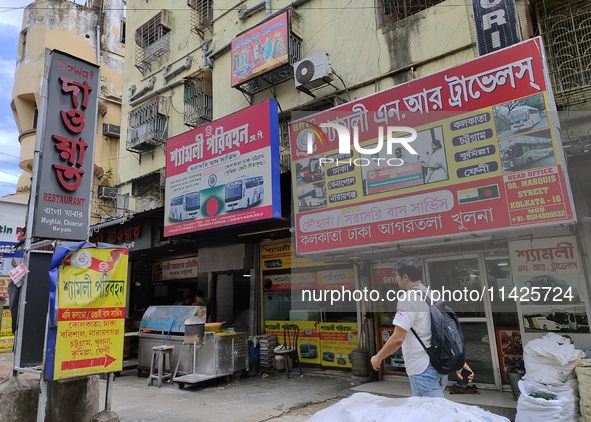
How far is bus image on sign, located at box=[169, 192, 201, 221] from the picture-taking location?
400 inches

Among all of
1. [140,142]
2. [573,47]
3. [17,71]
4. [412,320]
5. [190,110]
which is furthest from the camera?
[17,71]

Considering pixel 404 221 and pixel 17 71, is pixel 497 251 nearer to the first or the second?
pixel 404 221

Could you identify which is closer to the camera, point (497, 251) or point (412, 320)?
point (412, 320)

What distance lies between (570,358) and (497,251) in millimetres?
2458

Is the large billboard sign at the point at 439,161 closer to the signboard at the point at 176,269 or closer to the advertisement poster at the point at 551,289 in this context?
the advertisement poster at the point at 551,289

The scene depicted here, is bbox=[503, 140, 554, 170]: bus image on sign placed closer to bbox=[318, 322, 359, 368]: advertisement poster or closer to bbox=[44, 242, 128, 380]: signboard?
bbox=[318, 322, 359, 368]: advertisement poster

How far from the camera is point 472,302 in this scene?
7.76 m

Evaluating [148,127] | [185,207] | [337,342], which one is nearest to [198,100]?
[148,127]

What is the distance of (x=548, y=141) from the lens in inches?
216

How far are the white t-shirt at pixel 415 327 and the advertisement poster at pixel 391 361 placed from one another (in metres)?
5.11

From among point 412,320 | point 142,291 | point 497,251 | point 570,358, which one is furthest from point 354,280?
point 142,291

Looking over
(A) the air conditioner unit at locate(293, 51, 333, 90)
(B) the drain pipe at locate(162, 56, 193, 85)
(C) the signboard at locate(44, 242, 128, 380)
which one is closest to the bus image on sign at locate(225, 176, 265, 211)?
(A) the air conditioner unit at locate(293, 51, 333, 90)

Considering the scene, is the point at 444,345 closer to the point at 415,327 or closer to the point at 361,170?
the point at 415,327

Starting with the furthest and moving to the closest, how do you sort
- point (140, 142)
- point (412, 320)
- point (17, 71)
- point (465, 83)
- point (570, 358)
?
point (17, 71) < point (140, 142) < point (465, 83) < point (570, 358) < point (412, 320)
